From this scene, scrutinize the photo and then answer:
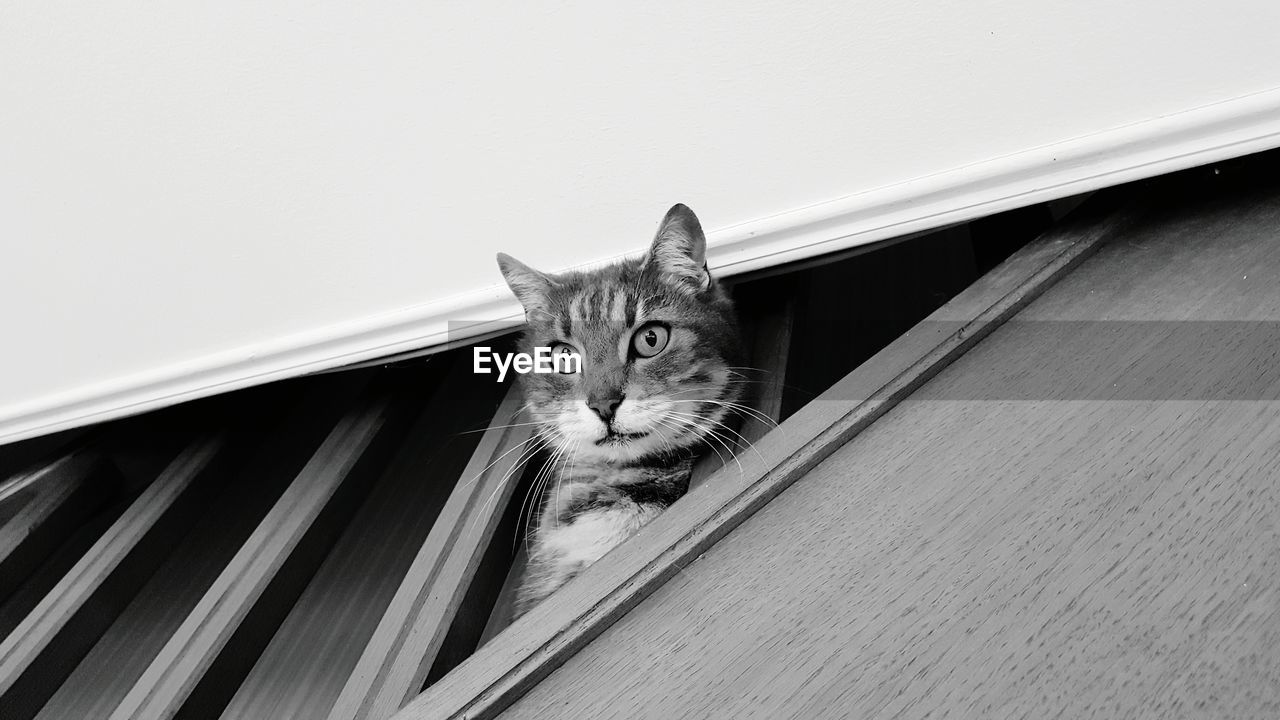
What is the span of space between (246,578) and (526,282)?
21.4 inches

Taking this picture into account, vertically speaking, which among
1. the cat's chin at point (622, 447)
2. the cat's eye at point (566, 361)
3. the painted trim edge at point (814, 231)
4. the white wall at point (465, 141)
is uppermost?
the white wall at point (465, 141)

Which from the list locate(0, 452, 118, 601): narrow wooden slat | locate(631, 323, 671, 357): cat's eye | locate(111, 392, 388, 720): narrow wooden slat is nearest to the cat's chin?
locate(631, 323, 671, 357): cat's eye

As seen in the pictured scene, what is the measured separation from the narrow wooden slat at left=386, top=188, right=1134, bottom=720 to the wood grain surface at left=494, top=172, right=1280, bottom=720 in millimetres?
15

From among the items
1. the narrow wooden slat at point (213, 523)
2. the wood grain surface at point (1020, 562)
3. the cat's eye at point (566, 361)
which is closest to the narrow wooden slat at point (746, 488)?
the wood grain surface at point (1020, 562)

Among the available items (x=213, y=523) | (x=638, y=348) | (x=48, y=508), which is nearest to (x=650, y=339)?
(x=638, y=348)

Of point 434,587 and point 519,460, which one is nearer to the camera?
point 434,587

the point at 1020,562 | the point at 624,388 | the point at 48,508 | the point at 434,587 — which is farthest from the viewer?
the point at 48,508

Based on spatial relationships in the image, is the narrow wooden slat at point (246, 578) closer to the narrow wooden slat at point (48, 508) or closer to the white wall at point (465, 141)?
the white wall at point (465, 141)

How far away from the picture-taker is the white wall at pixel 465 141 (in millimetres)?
816

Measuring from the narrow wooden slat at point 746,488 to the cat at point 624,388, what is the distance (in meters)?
0.18

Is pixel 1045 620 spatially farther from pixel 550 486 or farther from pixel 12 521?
pixel 12 521

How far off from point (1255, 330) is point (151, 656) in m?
1.43

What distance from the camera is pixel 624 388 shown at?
102 cm

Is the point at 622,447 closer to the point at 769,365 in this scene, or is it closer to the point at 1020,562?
the point at 769,365
